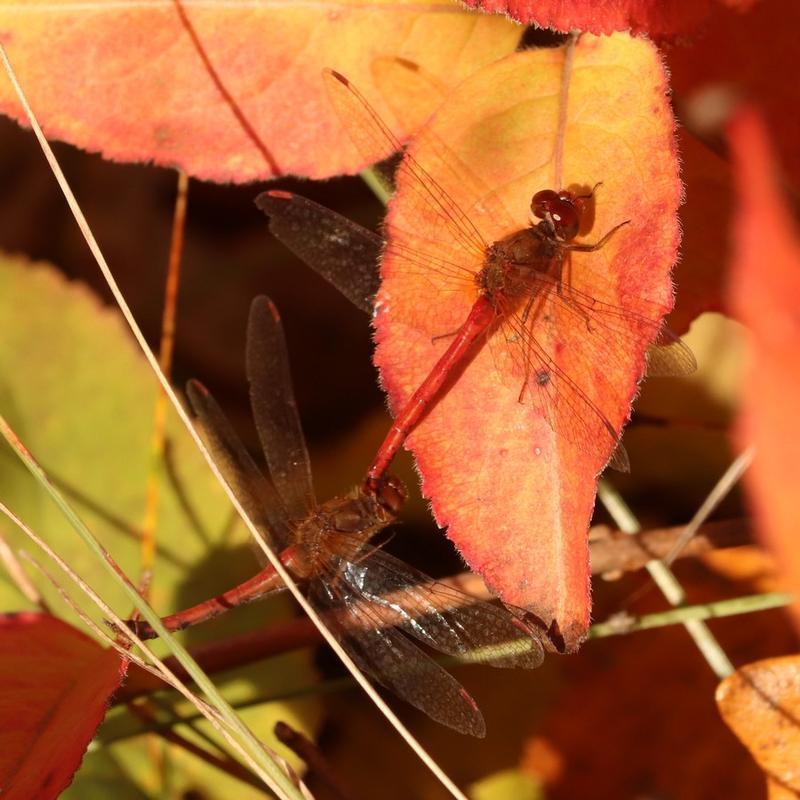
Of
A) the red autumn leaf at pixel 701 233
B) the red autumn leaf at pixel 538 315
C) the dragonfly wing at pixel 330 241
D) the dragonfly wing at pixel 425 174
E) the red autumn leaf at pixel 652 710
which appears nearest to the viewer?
the red autumn leaf at pixel 538 315

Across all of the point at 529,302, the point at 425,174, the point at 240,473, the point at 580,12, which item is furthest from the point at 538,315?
the point at 240,473

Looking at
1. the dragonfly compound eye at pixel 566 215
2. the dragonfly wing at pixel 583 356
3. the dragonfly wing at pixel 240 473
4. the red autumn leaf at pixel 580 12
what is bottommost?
the dragonfly wing at pixel 240 473

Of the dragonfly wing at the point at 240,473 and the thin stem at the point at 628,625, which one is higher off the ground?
the dragonfly wing at the point at 240,473

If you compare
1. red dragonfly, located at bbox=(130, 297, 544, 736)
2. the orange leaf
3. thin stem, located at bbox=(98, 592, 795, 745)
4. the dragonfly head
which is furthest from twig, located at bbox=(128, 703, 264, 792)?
the dragonfly head

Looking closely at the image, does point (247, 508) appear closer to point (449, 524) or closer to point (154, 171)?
point (449, 524)

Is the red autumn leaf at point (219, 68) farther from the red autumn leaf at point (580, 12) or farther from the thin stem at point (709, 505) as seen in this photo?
the thin stem at point (709, 505)

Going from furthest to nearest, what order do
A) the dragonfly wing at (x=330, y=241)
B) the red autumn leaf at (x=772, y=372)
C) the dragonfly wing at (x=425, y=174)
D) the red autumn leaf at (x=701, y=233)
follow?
the dragonfly wing at (x=330, y=241)
the red autumn leaf at (x=701, y=233)
the dragonfly wing at (x=425, y=174)
the red autumn leaf at (x=772, y=372)

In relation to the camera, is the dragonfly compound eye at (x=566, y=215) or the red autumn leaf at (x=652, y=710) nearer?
the dragonfly compound eye at (x=566, y=215)

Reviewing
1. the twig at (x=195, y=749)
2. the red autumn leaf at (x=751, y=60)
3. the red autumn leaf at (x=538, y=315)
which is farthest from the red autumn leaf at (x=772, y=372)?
the twig at (x=195, y=749)

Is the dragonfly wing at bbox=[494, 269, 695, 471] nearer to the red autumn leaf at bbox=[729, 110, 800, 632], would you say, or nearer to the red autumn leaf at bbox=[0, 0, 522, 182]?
the red autumn leaf at bbox=[0, 0, 522, 182]
